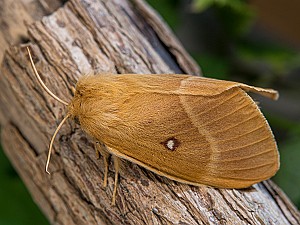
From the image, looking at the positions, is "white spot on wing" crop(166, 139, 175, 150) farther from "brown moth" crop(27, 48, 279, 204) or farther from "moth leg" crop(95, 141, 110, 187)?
"moth leg" crop(95, 141, 110, 187)

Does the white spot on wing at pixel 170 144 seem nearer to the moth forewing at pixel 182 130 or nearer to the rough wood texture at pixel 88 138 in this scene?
the moth forewing at pixel 182 130

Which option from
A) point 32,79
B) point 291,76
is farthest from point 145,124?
point 291,76

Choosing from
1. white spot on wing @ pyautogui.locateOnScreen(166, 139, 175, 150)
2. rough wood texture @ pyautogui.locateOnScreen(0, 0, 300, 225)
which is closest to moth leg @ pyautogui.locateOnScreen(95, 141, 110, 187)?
rough wood texture @ pyautogui.locateOnScreen(0, 0, 300, 225)

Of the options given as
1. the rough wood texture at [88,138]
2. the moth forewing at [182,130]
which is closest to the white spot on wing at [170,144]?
the moth forewing at [182,130]

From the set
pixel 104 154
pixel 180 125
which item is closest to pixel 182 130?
pixel 180 125

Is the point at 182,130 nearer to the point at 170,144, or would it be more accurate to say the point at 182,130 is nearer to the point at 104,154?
the point at 170,144

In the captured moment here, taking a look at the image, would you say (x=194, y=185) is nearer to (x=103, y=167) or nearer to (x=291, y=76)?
(x=103, y=167)
